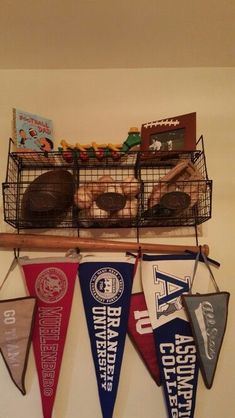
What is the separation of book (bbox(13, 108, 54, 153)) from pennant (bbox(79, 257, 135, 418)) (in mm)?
473

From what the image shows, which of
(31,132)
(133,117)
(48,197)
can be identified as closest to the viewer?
(48,197)

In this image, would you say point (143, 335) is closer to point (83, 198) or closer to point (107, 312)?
point (107, 312)

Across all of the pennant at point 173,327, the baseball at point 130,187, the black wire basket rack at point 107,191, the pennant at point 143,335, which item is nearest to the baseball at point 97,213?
the black wire basket rack at point 107,191

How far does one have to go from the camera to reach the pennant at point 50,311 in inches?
42.9

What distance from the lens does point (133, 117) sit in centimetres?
129

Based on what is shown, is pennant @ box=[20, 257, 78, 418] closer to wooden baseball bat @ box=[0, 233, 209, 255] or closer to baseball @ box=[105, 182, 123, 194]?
wooden baseball bat @ box=[0, 233, 209, 255]

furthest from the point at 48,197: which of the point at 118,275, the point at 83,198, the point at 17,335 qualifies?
the point at 17,335

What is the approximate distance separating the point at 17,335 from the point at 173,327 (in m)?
0.56

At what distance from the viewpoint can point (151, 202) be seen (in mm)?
1091

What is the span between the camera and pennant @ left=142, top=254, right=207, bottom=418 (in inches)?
42.4

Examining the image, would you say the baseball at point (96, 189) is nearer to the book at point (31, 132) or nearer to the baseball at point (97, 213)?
the baseball at point (97, 213)

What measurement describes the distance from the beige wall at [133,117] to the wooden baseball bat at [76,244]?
5 cm

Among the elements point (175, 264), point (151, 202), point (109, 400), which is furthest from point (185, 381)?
point (151, 202)

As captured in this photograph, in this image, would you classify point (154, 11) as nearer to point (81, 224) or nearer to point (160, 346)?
point (81, 224)
